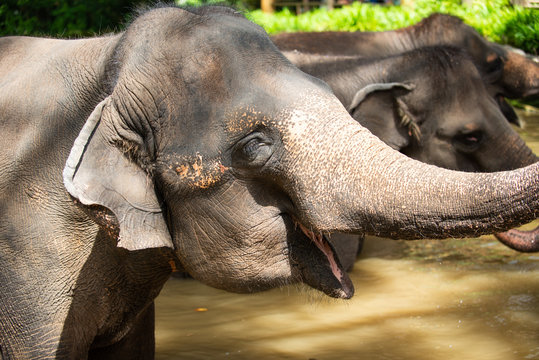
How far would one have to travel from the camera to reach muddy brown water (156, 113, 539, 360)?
4.13 metres

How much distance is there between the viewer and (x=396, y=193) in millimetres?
2127

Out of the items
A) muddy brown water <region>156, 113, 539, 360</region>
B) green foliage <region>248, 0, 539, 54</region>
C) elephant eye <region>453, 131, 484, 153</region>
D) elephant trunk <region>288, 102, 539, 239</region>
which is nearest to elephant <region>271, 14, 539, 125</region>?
elephant eye <region>453, 131, 484, 153</region>

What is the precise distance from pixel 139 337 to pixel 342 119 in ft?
4.93

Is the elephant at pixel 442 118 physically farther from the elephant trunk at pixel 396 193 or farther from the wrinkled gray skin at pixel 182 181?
the elephant trunk at pixel 396 193

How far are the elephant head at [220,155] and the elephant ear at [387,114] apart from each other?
105 inches

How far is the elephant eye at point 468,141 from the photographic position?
520 cm

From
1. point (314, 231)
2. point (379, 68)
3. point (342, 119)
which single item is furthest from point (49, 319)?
point (379, 68)

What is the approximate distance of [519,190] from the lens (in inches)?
74.9

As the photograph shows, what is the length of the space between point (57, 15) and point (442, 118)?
877cm

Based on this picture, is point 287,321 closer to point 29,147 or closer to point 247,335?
point 247,335

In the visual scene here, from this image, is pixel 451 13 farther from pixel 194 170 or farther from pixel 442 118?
pixel 194 170

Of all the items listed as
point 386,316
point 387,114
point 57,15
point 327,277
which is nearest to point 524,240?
point 386,316

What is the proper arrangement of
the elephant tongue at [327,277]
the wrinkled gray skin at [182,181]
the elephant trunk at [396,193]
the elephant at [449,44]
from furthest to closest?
the elephant at [449,44]
the elephant tongue at [327,277]
the wrinkled gray skin at [182,181]
the elephant trunk at [396,193]

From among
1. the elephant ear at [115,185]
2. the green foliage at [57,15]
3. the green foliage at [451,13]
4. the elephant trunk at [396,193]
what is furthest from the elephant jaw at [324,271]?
the green foliage at [57,15]
